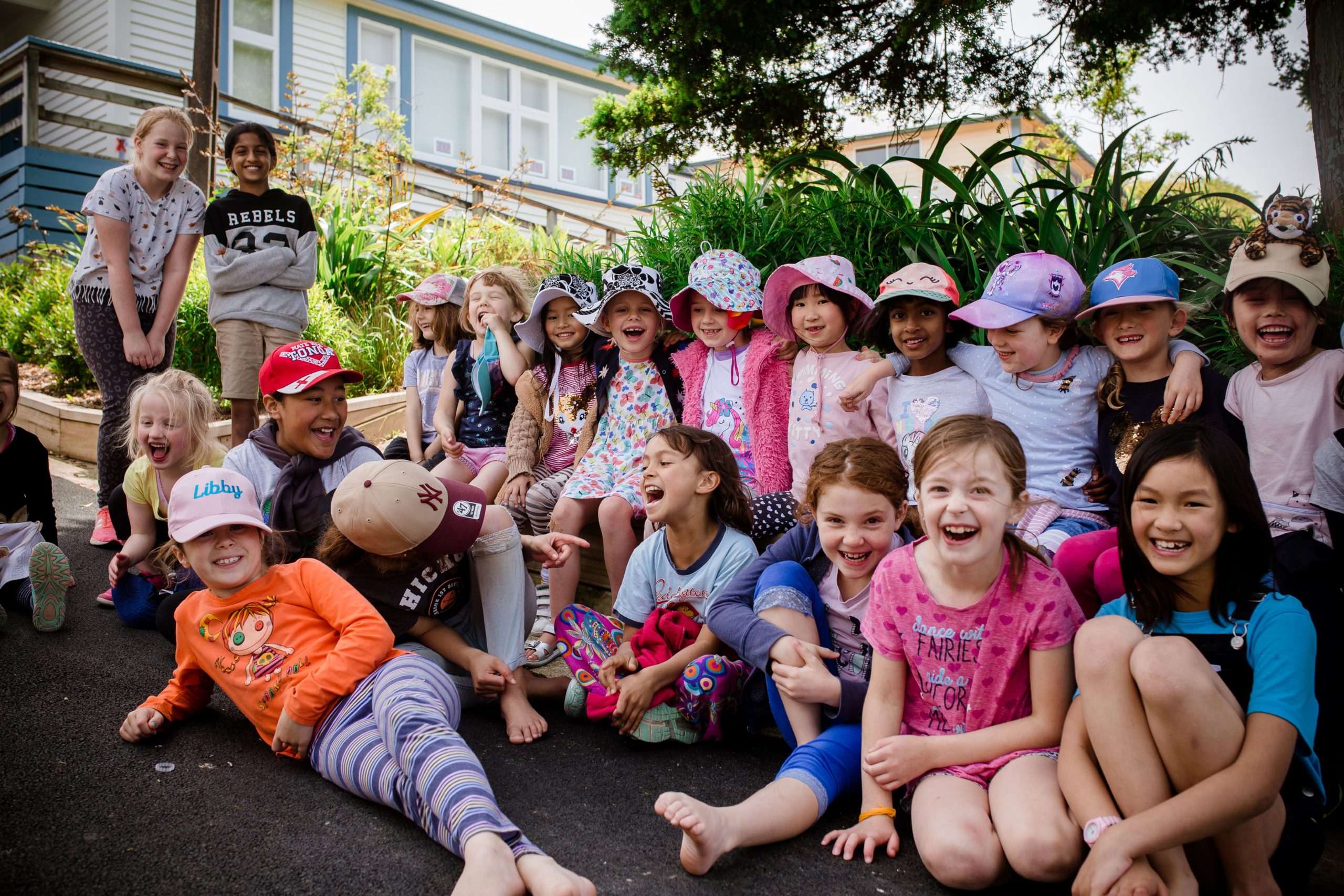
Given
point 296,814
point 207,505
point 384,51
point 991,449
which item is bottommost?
point 296,814

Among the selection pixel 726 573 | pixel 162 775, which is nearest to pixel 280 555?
pixel 162 775

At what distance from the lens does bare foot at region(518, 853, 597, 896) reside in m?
1.71

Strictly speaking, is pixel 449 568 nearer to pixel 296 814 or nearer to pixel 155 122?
pixel 296 814

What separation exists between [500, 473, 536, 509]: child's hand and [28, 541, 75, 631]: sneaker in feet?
5.72

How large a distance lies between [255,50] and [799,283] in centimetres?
1168

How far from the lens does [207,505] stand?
2.52 metres

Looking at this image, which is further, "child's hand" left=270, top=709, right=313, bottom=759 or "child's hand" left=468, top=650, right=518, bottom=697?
"child's hand" left=468, top=650, right=518, bottom=697

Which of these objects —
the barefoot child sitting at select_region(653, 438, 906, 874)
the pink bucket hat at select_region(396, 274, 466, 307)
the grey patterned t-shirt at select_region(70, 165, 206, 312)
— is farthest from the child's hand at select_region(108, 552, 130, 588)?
the barefoot child sitting at select_region(653, 438, 906, 874)

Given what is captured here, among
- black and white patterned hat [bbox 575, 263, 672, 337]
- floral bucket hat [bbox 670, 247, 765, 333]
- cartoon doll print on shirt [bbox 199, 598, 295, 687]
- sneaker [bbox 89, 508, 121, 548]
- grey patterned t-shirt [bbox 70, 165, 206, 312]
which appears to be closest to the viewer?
cartoon doll print on shirt [bbox 199, 598, 295, 687]

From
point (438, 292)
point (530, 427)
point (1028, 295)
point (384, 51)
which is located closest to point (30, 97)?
point (384, 51)

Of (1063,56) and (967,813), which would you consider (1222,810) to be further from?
(1063,56)

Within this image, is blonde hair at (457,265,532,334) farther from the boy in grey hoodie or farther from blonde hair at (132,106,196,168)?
blonde hair at (132,106,196,168)

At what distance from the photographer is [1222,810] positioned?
1.66 meters

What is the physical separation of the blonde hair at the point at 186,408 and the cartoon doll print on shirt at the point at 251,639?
1369 mm
